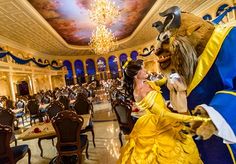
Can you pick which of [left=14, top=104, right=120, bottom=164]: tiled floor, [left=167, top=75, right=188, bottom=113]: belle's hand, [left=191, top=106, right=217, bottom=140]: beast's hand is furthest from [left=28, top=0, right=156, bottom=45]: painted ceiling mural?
[left=191, top=106, right=217, bottom=140]: beast's hand

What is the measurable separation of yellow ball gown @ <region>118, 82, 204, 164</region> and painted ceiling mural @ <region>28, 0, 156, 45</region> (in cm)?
726

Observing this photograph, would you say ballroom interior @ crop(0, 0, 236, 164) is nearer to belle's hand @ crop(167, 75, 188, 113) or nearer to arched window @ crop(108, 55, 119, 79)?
belle's hand @ crop(167, 75, 188, 113)

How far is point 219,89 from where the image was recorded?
0.91 m

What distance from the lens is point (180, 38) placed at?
932 millimetres

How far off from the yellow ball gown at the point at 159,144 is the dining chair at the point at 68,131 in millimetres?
1086

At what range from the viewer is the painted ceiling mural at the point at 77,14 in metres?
8.58

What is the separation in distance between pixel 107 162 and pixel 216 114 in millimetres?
2986

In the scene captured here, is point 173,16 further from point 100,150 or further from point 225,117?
point 100,150

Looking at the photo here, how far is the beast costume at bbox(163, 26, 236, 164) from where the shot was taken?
73 centimetres

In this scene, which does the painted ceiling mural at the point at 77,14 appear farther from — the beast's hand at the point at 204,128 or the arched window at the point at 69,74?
the arched window at the point at 69,74

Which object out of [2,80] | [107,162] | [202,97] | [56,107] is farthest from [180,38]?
[2,80]

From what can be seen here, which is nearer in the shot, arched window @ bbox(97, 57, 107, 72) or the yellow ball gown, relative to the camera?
the yellow ball gown

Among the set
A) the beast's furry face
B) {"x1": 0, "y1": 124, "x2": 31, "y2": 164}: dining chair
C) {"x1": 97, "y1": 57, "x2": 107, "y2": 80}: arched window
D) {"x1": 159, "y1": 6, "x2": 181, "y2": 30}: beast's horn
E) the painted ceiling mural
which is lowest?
{"x1": 0, "y1": 124, "x2": 31, "y2": 164}: dining chair

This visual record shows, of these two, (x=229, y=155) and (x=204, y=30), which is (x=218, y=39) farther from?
(x=229, y=155)
